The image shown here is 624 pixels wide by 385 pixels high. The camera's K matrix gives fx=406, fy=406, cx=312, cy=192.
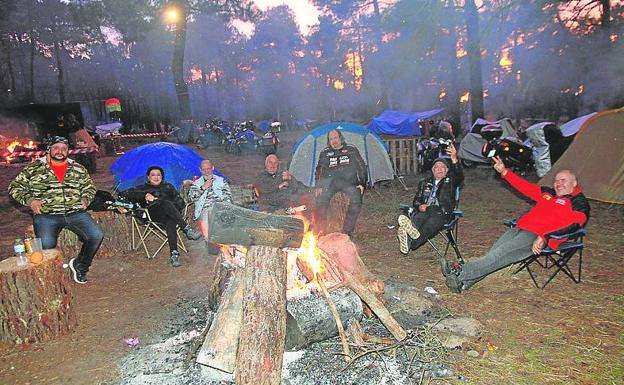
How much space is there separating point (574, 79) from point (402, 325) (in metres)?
21.9

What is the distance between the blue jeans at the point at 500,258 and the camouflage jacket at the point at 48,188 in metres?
4.43

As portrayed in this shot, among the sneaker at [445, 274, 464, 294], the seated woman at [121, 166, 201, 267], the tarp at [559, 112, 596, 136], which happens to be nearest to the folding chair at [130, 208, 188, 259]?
the seated woman at [121, 166, 201, 267]

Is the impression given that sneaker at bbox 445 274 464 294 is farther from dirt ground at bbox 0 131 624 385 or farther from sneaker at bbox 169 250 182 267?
sneaker at bbox 169 250 182 267

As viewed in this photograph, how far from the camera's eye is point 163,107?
35.3 m

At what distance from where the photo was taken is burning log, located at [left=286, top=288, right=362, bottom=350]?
3236mm

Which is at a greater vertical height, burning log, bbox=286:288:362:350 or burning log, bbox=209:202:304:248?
burning log, bbox=209:202:304:248

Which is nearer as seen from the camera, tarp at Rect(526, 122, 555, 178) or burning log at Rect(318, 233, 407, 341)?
burning log at Rect(318, 233, 407, 341)

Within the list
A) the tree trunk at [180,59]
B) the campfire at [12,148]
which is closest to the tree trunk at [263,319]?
the campfire at [12,148]

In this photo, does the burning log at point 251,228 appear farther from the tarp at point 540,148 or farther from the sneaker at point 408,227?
the tarp at point 540,148

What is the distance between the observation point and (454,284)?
14.0 feet

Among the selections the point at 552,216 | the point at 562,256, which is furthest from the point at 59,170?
the point at 562,256

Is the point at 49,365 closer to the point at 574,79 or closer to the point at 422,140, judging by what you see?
the point at 422,140

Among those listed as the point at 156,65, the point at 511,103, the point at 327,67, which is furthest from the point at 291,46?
the point at 511,103

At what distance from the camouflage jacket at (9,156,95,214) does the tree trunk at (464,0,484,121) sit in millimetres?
13273
